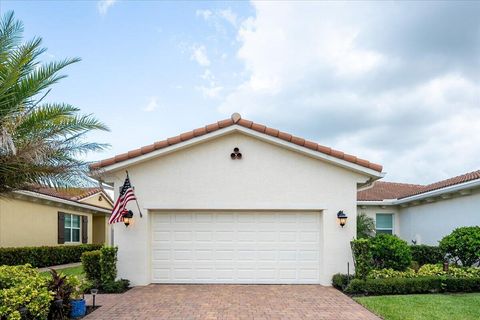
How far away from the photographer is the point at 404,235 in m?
20.2

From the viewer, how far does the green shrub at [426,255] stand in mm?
14094

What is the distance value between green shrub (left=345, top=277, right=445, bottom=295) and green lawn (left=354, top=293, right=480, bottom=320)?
31cm

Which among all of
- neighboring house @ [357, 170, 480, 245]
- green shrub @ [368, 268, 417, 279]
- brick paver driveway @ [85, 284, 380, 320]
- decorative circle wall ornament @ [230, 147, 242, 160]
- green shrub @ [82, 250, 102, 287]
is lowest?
brick paver driveway @ [85, 284, 380, 320]

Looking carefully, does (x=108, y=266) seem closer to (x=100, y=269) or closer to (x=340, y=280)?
(x=100, y=269)

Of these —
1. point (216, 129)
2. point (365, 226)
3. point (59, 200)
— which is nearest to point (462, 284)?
point (216, 129)

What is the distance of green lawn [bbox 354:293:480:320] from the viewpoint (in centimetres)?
850

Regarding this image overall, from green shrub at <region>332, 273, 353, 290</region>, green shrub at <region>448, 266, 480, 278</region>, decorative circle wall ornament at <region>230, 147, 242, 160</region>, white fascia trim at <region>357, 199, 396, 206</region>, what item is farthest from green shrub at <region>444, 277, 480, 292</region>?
white fascia trim at <region>357, 199, 396, 206</region>

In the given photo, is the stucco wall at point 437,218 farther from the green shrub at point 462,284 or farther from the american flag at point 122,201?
the american flag at point 122,201

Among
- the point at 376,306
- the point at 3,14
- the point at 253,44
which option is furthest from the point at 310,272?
the point at 3,14

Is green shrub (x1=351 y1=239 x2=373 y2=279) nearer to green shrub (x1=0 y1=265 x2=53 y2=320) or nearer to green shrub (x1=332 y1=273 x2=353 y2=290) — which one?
green shrub (x1=332 y1=273 x2=353 y2=290)

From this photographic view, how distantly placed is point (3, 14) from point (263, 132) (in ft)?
23.0

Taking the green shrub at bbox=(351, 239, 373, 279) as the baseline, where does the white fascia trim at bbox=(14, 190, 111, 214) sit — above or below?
above

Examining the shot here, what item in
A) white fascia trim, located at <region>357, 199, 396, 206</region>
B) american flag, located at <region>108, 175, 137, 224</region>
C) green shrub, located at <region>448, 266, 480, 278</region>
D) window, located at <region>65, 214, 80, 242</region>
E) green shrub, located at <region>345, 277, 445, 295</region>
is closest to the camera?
green shrub, located at <region>345, 277, 445, 295</region>

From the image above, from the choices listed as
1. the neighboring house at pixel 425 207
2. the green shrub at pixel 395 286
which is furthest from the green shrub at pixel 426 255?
the green shrub at pixel 395 286
